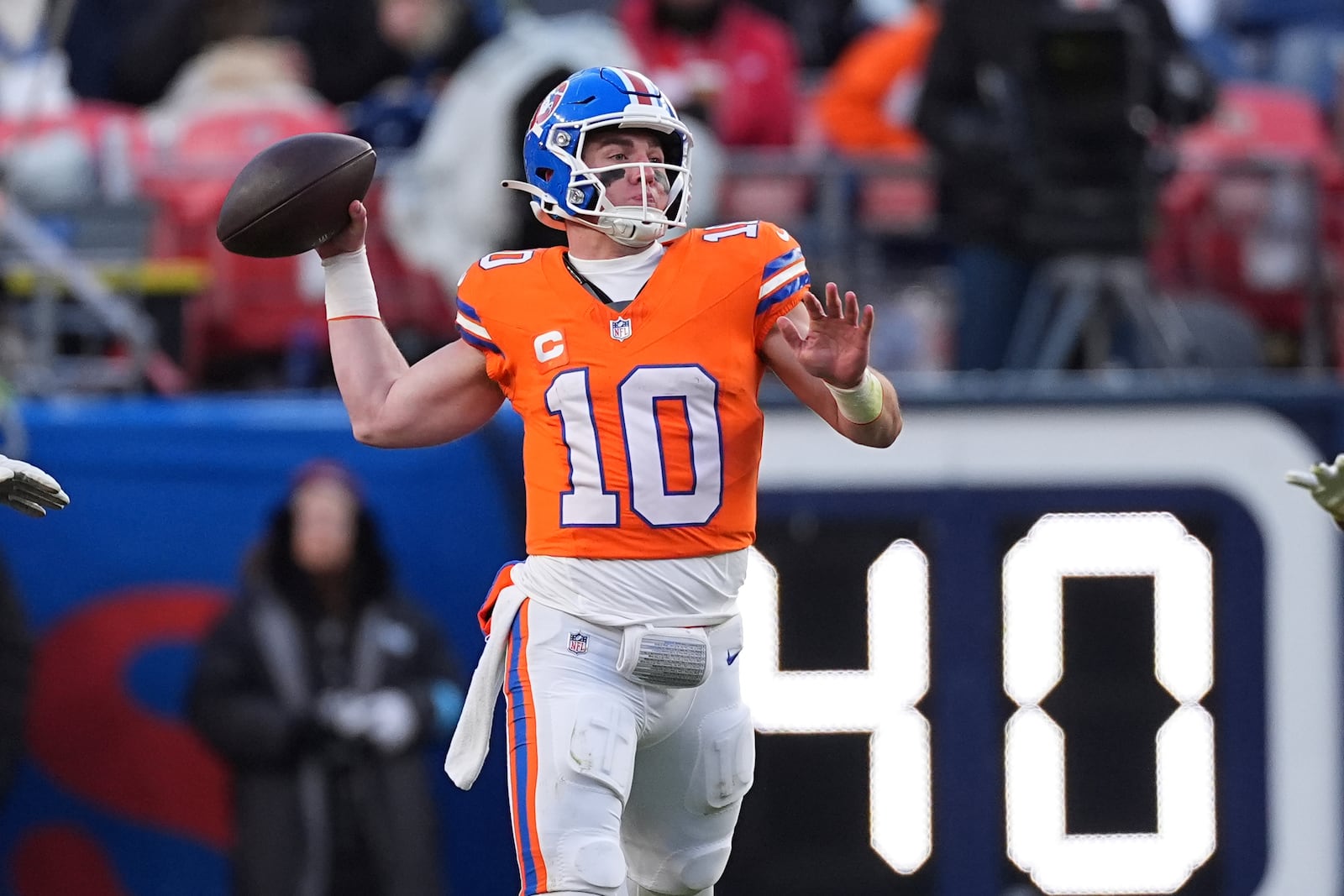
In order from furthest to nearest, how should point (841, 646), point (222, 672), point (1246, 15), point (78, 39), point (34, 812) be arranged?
1. point (1246, 15)
2. point (78, 39)
3. point (34, 812)
4. point (222, 672)
5. point (841, 646)

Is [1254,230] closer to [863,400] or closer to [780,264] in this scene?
[780,264]

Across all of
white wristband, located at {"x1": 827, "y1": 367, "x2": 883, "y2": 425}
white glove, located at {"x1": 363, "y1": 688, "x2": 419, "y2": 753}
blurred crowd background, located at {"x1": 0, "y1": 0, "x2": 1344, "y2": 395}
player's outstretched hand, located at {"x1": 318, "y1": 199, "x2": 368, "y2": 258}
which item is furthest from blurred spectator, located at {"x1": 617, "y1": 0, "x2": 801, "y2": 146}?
white wristband, located at {"x1": 827, "y1": 367, "x2": 883, "y2": 425}

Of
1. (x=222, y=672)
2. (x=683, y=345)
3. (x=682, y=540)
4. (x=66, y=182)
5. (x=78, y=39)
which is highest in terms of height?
(x=78, y=39)

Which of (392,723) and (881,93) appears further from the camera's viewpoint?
(881,93)

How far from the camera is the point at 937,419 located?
717cm

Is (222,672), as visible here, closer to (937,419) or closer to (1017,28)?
(937,419)

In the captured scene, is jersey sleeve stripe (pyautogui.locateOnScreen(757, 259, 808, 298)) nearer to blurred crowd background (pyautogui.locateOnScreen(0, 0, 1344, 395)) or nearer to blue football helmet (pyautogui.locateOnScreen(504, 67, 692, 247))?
blue football helmet (pyautogui.locateOnScreen(504, 67, 692, 247))

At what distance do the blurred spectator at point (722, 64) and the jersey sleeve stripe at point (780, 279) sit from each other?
3679 millimetres

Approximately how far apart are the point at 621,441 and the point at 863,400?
0.44 m

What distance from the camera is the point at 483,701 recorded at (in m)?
4.67

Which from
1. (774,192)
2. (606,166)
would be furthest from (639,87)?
(774,192)

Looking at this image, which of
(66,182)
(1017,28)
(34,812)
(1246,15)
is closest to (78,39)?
(66,182)

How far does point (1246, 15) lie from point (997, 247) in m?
3.88

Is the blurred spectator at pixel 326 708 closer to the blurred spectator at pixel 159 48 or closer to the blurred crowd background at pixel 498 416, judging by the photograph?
the blurred crowd background at pixel 498 416
